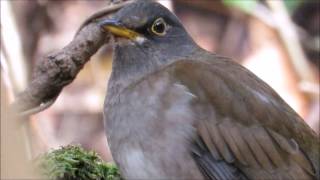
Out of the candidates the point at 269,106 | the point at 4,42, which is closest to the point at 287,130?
the point at 269,106

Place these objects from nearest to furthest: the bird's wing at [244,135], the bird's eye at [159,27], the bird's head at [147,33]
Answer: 1. the bird's wing at [244,135]
2. the bird's head at [147,33]
3. the bird's eye at [159,27]

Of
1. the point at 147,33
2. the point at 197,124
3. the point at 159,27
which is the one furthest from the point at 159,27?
the point at 197,124

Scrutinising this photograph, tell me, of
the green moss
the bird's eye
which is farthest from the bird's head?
the green moss

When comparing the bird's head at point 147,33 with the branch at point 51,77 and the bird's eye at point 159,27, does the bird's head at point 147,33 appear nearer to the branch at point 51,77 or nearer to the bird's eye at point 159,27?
the bird's eye at point 159,27

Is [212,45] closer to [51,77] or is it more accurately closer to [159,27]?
[159,27]

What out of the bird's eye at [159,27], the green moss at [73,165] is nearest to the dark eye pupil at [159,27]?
the bird's eye at [159,27]

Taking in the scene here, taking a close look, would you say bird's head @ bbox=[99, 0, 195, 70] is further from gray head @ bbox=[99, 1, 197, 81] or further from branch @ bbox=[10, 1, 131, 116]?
branch @ bbox=[10, 1, 131, 116]
